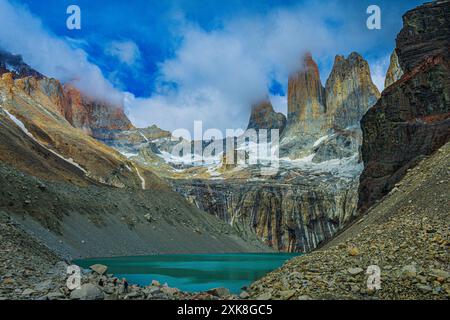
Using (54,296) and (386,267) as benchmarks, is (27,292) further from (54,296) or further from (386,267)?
(386,267)

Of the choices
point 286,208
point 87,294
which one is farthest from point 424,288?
point 286,208

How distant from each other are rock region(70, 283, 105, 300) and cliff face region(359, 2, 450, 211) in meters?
35.5

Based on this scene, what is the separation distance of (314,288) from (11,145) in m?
78.4

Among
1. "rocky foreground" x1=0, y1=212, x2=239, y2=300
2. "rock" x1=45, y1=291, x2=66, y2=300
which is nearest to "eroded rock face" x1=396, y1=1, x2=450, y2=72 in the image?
"rocky foreground" x1=0, y1=212, x2=239, y2=300

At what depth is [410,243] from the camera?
688 inches

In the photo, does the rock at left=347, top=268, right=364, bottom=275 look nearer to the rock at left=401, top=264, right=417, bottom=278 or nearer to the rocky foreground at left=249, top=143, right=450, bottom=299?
the rocky foreground at left=249, top=143, right=450, bottom=299

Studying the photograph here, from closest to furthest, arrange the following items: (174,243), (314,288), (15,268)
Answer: (314,288) → (15,268) → (174,243)

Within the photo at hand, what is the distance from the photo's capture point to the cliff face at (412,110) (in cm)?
4716

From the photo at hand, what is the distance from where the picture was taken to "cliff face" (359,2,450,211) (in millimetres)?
47156

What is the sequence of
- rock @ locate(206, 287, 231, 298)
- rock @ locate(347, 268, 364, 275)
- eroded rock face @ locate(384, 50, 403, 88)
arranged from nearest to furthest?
rock @ locate(347, 268, 364, 275)
rock @ locate(206, 287, 231, 298)
eroded rock face @ locate(384, 50, 403, 88)

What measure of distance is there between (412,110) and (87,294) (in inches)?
1960

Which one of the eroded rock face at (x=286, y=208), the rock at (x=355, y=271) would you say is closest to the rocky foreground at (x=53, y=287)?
the rock at (x=355, y=271)
